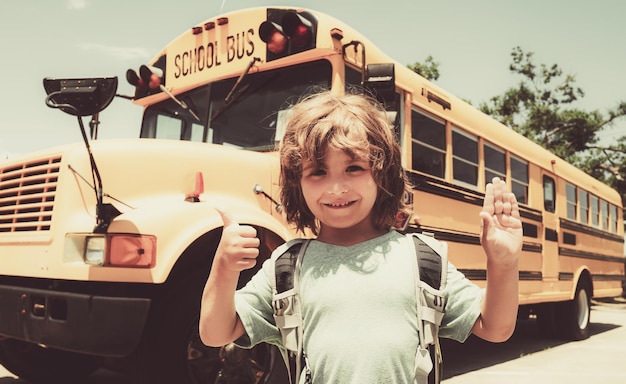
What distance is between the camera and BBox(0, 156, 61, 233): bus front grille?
2.92 meters

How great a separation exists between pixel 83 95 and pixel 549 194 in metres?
5.78

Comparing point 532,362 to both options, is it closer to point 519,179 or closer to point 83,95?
point 519,179

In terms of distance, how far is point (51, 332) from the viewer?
264 cm

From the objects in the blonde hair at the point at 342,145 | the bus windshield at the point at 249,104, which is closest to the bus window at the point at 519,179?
the bus windshield at the point at 249,104

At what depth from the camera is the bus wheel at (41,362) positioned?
13.0 feet

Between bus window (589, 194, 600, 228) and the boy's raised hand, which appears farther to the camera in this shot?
bus window (589, 194, 600, 228)

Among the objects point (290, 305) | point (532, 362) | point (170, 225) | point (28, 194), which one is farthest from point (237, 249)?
point (532, 362)

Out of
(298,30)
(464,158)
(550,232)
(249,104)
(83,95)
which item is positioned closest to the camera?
(83,95)

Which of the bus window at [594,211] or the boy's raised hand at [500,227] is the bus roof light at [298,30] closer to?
the boy's raised hand at [500,227]

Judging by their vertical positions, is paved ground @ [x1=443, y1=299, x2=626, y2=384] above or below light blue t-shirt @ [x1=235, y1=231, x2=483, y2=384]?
below

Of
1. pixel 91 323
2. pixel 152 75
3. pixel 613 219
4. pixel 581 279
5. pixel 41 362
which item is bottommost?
pixel 41 362

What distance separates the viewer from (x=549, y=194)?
22.6 feet

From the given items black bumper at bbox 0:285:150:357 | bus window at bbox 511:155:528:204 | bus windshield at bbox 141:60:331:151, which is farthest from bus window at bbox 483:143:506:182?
black bumper at bbox 0:285:150:357

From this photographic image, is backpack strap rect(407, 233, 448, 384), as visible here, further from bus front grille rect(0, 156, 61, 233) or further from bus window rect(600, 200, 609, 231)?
bus window rect(600, 200, 609, 231)
